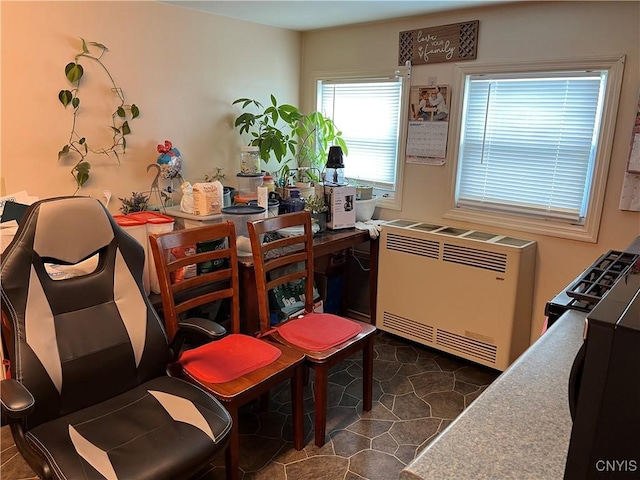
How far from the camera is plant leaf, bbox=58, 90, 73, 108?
2.46 metres

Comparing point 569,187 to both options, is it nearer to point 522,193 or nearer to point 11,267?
point 522,193

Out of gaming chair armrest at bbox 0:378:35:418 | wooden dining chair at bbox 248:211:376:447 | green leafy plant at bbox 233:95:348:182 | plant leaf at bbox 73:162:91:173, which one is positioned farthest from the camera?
green leafy plant at bbox 233:95:348:182

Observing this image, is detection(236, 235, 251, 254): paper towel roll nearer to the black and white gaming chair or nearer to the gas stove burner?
the black and white gaming chair

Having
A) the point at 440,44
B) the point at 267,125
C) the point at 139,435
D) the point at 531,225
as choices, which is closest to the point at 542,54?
the point at 440,44

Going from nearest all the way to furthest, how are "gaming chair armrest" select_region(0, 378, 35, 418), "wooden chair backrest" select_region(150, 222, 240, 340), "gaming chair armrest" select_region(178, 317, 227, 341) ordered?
"gaming chair armrest" select_region(0, 378, 35, 418) → "gaming chair armrest" select_region(178, 317, 227, 341) → "wooden chair backrest" select_region(150, 222, 240, 340)

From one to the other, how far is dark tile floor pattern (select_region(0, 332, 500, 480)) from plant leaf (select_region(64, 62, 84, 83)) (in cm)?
180

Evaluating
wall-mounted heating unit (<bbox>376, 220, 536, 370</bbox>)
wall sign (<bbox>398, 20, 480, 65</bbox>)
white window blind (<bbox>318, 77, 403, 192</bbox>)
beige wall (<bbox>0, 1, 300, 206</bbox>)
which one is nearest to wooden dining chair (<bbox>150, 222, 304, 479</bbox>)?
beige wall (<bbox>0, 1, 300, 206</bbox>)

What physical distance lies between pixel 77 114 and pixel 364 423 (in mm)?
2252

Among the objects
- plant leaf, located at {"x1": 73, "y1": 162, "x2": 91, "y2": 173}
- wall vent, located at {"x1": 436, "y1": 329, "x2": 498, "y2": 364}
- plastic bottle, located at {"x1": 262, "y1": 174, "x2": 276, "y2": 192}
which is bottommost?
wall vent, located at {"x1": 436, "y1": 329, "x2": 498, "y2": 364}

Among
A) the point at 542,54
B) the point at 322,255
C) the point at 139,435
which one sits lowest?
the point at 139,435

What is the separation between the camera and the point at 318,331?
238 cm

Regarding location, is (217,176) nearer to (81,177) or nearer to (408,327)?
(81,177)

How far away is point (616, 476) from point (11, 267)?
169 cm

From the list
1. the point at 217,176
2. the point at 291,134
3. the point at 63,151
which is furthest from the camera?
the point at 291,134
